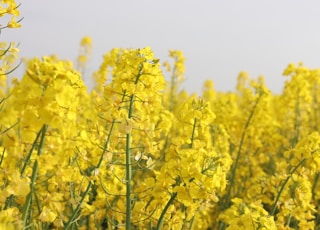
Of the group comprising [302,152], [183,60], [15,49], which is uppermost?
[183,60]

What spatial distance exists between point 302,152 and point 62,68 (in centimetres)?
189

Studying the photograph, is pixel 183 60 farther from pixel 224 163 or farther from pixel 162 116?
pixel 224 163

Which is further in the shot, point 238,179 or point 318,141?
point 238,179

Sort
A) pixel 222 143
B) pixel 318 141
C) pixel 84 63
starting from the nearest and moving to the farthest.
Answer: pixel 318 141 → pixel 222 143 → pixel 84 63

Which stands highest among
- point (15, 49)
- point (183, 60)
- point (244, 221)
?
point (183, 60)

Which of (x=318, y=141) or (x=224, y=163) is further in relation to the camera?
(x=318, y=141)

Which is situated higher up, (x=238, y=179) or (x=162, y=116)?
(x=162, y=116)

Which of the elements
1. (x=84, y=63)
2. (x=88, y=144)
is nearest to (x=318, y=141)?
(x=88, y=144)

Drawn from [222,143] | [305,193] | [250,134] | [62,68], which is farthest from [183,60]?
[62,68]

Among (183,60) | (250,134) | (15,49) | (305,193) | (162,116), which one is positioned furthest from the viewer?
(183,60)

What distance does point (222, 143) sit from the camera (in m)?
4.91

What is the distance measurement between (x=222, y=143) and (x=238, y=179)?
111 cm

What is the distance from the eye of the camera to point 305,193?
3.53 m

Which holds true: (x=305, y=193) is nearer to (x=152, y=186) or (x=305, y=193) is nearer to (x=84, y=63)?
(x=152, y=186)
